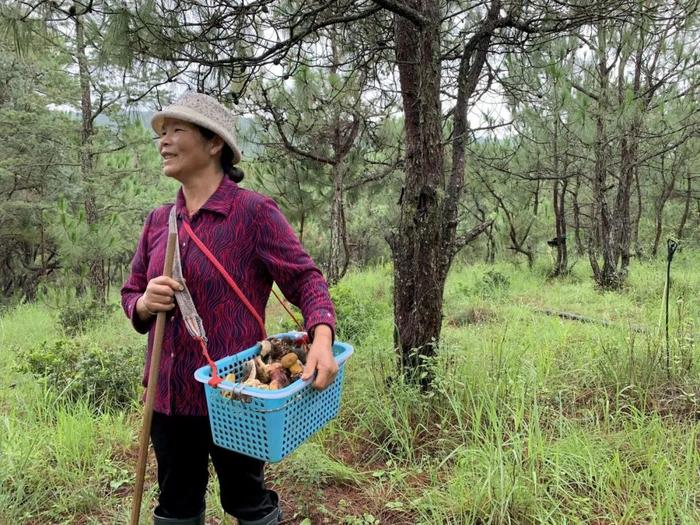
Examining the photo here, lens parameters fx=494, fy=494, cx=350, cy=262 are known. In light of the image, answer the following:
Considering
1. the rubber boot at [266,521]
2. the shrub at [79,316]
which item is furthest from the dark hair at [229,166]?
the shrub at [79,316]

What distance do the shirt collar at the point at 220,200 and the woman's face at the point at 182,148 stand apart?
83 mm

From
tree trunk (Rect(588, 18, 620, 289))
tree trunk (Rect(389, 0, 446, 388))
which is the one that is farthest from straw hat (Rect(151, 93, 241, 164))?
tree trunk (Rect(588, 18, 620, 289))

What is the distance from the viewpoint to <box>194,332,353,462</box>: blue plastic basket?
1.22 m

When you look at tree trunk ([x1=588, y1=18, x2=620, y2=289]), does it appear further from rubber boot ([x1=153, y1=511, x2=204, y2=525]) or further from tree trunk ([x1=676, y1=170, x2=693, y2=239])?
rubber boot ([x1=153, y1=511, x2=204, y2=525])

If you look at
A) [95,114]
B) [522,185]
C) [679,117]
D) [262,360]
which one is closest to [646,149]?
[679,117]

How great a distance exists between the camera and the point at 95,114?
753 cm

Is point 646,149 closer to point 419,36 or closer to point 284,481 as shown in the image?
point 419,36

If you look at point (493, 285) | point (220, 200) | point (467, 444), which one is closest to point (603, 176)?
point (493, 285)

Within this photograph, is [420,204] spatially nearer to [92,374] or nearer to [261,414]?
[261,414]

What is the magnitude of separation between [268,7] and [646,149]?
6.50m

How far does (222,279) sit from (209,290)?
51mm

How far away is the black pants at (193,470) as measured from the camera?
58.7 inches

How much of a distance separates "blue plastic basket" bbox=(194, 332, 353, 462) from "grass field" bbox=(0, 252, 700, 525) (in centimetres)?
78

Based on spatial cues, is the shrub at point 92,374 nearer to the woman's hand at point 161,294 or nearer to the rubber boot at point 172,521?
the rubber boot at point 172,521
